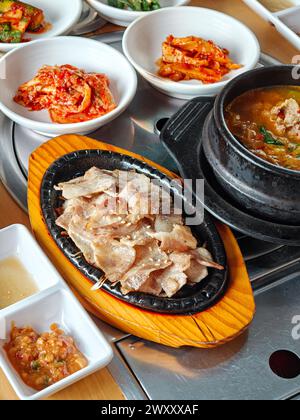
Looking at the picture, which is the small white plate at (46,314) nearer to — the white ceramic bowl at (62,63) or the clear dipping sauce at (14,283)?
the clear dipping sauce at (14,283)

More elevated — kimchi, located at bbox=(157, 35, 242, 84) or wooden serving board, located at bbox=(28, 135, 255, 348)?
kimchi, located at bbox=(157, 35, 242, 84)

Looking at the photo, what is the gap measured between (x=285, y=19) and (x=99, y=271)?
1.74m

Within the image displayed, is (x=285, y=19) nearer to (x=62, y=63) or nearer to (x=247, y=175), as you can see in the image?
(x=62, y=63)

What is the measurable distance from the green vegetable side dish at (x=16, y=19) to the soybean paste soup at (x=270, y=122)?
3.48ft

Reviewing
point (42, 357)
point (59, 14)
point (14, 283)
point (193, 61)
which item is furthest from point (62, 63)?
point (42, 357)

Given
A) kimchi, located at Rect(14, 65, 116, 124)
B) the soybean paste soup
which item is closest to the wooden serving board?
the soybean paste soup

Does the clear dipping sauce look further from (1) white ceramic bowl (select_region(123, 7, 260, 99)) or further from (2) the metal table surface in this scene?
(1) white ceramic bowl (select_region(123, 7, 260, 99))

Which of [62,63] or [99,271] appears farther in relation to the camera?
[62,63]

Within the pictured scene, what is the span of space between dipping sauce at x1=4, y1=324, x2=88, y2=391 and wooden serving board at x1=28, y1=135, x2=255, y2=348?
14 centimetres

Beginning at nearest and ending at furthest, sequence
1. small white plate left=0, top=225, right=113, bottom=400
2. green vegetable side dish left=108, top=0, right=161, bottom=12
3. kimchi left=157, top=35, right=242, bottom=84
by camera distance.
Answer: small white plate left=0, top=225, right=113, bottom=400, kimchi left=157, top=35, right=242, bottom=84, green vegetable side dish left=108, top=0, right=161, bottom=12

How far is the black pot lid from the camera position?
1.79m

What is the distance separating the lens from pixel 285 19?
2.80m

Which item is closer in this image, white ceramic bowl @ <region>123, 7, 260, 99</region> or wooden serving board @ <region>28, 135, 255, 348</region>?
wooden serving board @ <region>28, 135, 255, 348</region>
